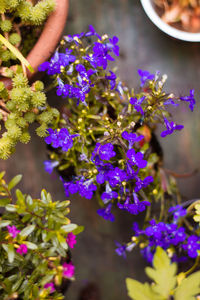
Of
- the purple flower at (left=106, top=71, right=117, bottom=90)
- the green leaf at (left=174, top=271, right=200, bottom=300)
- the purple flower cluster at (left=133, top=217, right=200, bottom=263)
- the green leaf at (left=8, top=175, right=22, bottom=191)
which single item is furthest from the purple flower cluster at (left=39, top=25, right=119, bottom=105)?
the green leaf at (left=174, top=271, right=200, bottom=300)

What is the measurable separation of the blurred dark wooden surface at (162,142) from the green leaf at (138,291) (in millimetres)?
622

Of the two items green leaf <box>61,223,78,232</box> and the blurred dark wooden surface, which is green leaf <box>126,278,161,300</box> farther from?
the blurred dark wooden surface

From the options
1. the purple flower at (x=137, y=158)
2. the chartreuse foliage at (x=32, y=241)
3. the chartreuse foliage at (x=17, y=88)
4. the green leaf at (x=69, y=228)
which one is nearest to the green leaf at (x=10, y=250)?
the chartreuse foliage at (x=32, y=241)

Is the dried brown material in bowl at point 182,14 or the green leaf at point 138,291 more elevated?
the dried brown material in bowl at point 182,14

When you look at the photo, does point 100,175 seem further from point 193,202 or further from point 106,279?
point 106,279

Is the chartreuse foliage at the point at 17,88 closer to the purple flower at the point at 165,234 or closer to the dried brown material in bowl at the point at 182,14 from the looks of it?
the purple flower at the point at 165,234

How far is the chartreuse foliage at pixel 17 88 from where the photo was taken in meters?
0.95

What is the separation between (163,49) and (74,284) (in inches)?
36.6

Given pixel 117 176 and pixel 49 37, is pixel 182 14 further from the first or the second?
pixel 117 176

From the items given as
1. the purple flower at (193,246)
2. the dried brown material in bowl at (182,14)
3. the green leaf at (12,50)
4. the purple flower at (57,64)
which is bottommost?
the purple flower at (193,246)

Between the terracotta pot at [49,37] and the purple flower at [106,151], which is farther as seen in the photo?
the terracotta pot at [49,37]

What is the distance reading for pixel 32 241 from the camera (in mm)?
950

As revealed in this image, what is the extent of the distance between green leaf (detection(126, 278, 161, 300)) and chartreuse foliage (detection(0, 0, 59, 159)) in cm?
45

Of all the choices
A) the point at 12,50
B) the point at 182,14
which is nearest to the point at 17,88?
the point at 12,50
